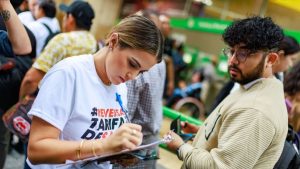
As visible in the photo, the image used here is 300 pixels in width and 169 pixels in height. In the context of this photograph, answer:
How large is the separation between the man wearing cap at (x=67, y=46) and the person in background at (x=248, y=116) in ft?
4.16

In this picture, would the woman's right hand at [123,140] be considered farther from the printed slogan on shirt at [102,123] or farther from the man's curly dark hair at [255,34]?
the man's curly dark hair at [255,34]

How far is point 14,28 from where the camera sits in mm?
1653

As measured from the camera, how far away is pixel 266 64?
1.75 metres

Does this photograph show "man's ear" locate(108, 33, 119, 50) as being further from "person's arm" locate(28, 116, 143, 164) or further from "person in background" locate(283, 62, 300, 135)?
"person in background" locate(283, 62, 300, 135)

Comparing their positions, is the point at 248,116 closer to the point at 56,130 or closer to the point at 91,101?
the point at 91,101

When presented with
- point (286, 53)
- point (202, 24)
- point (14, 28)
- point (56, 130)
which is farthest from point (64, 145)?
point (202, 24)

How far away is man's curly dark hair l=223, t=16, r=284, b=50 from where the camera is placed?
1682 mm

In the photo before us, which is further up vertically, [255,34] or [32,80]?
[255,34]

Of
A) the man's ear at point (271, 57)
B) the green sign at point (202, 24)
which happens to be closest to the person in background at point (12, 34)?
the man's ear at point (271, 57)

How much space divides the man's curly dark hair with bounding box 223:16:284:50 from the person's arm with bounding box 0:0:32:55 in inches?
42.1

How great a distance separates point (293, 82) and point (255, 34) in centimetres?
148

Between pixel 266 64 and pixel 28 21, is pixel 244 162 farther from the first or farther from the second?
pixel 28 21

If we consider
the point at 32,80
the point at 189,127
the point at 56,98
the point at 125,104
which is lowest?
the point at 32,80

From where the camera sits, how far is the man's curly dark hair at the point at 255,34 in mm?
1682
